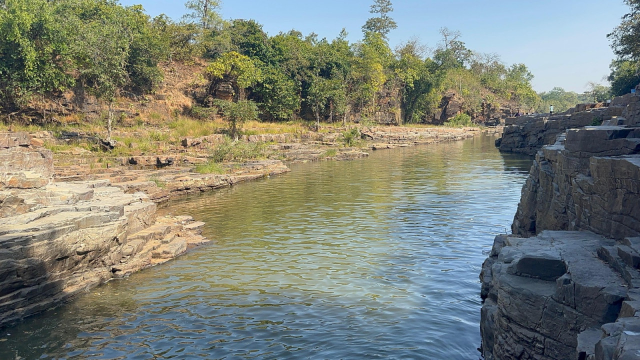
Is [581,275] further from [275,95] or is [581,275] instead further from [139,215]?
[275,95]

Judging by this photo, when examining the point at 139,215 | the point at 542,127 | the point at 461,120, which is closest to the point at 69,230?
the point at 139,215

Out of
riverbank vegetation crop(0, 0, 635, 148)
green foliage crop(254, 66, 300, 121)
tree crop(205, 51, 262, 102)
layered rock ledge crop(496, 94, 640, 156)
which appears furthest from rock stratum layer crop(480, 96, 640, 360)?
green foliage crop(254, 66, 300, 121)

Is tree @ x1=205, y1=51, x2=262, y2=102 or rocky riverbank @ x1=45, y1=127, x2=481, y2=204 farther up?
tree @ x1=205, y1=51, x2=262, y2=102

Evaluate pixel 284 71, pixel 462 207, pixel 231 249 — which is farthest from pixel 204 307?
pixel 284 71

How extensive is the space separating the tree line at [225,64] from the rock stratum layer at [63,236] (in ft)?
64.6

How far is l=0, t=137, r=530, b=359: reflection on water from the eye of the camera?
8.18 m

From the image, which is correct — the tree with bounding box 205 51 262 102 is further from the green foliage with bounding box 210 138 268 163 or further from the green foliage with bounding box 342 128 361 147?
the green foliage with bounding box 210 138 268 163

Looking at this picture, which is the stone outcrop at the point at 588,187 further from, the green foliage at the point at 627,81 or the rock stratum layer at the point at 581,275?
the green foliage at the point at 627,81

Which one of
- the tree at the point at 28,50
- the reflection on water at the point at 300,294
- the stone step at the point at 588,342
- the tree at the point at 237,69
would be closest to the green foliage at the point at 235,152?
the reflection on water at the point at 300,294

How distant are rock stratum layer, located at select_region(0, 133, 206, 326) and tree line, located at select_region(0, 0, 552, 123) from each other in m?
19.7

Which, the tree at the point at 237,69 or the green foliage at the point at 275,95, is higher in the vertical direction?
the tree at the point at 237,69

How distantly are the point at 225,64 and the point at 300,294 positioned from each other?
137 feet

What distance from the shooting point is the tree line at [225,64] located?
32719 millimetres

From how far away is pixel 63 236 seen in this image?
10.3 meters
